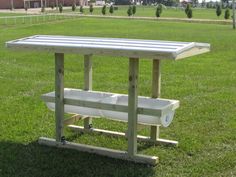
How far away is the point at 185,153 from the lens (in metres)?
5.98

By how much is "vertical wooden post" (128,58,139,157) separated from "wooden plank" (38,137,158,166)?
0.08 metres

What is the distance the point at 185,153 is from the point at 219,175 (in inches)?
30.0

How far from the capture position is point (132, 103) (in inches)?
221

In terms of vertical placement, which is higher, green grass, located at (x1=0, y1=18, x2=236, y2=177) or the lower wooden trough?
the lower wooden trough

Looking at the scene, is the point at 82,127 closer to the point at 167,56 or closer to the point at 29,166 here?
the point at 29,166

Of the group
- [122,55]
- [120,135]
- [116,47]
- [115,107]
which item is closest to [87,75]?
[120,135]

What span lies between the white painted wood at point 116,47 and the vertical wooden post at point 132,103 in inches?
9.4

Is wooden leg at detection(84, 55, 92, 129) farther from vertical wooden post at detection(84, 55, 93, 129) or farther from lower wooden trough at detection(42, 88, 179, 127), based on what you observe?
lower wooden trough at detection(42, 88, 179, 127)

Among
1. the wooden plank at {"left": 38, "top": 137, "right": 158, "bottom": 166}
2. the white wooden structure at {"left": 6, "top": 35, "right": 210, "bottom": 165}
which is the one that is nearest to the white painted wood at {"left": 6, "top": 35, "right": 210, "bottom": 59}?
the white wooden structure at {"left": 6, "top": 35, "right": 210, "bottom": 165}

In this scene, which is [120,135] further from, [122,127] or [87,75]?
[87,75]

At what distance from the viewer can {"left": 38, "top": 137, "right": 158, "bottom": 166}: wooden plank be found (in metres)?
5.59

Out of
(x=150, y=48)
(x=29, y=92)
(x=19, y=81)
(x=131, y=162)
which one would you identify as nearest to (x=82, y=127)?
(x=131, y=162)

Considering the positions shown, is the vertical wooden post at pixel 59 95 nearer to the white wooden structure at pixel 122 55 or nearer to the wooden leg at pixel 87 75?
the white wooden structure at pixel 122 55

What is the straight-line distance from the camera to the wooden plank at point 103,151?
18.3 ft
